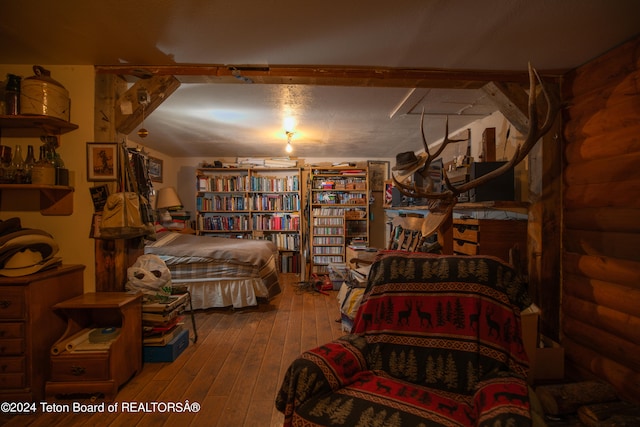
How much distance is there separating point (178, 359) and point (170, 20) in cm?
235

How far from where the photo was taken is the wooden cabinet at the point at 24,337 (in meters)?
1.73

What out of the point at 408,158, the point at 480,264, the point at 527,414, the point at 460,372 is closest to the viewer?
the point at 527,414

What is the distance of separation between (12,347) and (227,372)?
1.27m

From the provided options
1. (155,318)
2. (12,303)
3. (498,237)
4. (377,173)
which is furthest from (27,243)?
(377,173)

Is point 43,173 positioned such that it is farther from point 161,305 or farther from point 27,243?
point 161,305

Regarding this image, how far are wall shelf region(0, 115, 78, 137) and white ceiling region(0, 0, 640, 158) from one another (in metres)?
0.43

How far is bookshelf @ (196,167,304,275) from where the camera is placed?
5.48 meters

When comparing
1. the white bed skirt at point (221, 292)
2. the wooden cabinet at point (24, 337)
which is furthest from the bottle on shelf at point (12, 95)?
the white bed skirt at point (221, 292)

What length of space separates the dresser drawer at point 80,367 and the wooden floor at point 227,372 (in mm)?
150

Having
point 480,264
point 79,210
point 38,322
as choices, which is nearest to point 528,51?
point 480,264

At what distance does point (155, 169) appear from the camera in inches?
198

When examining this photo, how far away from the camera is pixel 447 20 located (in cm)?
156

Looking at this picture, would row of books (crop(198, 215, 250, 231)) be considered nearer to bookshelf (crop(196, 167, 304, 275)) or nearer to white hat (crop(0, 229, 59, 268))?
bookshelf (crop(196, 167, 304, 275))

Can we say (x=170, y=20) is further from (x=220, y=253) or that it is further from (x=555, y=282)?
(x=555, y=282)
